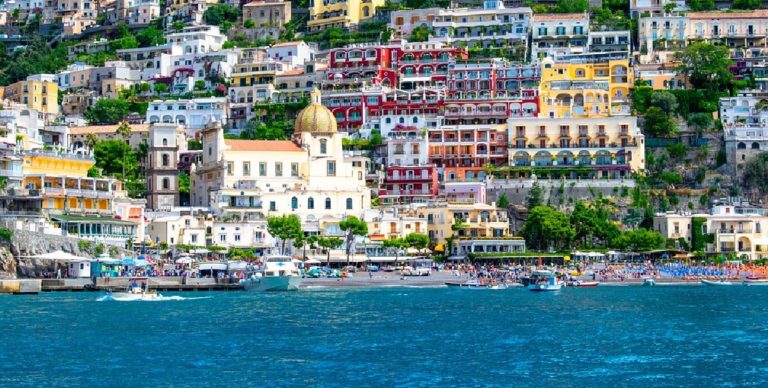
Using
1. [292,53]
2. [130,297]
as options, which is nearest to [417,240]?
[130,297]

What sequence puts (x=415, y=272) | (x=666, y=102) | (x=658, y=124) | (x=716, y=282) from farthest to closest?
(x=666, y=102) → (x=658, y=124) → (x=415, y=272) → (x=716, y=282)

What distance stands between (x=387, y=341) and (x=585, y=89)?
226 feet

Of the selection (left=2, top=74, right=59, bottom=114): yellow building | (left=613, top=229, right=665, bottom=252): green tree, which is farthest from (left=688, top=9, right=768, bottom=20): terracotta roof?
(left=2, top=74, right=59, bottom=114): yellow building

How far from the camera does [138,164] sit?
125750 millimetres

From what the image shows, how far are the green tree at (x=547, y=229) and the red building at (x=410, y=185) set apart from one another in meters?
10.8

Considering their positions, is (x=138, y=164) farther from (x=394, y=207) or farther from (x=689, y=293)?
(x=689, y=293)

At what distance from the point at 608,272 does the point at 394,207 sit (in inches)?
746

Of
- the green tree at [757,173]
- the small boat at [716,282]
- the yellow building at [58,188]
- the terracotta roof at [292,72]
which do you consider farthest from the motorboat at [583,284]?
the terracotta roof at [292,72]

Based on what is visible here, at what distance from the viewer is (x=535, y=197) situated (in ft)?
374

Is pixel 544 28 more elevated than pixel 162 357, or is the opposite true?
pixel 544 28

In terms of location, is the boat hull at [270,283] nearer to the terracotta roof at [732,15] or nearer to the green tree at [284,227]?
the green tree at [284,227]

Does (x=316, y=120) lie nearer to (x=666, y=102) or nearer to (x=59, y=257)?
(x=666, y=102)

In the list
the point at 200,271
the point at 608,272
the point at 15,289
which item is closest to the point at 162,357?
the point at 15,289

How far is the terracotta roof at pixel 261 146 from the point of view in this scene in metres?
115
